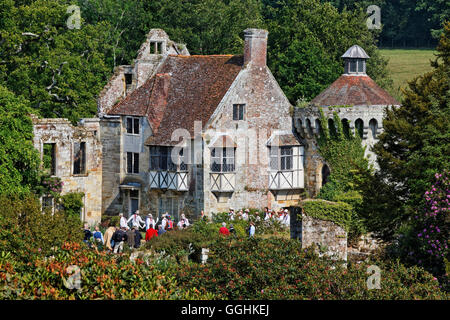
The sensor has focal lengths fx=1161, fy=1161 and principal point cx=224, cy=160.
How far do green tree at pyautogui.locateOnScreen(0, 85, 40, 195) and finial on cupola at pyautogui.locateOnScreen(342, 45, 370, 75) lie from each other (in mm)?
17210

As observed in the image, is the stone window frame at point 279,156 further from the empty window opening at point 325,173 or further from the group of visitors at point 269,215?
Answer: the group of visitors at point 269,215

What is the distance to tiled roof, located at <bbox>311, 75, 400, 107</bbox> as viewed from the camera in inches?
2371

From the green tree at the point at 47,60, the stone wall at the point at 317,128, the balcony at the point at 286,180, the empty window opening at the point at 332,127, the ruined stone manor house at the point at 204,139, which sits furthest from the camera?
the green tree at the point at 47,60

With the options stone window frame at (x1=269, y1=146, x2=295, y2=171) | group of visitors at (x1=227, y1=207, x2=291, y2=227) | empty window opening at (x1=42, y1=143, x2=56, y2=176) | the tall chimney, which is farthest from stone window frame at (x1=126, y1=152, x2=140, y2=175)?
the tall chimney

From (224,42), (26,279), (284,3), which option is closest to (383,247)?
(26,279)

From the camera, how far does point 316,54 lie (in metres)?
71.7

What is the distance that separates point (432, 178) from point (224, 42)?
3728 centimetres

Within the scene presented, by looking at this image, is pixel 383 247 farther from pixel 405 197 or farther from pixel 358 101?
pixel 358 101

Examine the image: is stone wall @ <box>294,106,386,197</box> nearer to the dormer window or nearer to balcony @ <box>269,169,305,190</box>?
balcony @ <box>269,169,305,190</box>

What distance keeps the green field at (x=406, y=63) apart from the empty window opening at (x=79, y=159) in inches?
1573

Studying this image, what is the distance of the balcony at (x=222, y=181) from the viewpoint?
2361 inches

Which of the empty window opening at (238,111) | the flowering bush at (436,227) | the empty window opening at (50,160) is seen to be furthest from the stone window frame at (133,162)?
the flowering bush at (436,227)

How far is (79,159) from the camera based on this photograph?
6262 cm

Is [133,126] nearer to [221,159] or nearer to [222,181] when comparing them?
[221,159]
